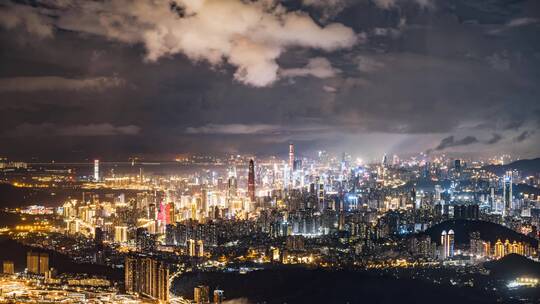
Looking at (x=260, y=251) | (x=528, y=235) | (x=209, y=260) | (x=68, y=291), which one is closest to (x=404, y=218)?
(x=528, y=235)

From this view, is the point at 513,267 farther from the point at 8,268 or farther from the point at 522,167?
the point at 522,167

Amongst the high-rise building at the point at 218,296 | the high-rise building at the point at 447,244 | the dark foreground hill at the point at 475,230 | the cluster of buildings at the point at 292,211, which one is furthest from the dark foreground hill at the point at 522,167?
the high-rise building at the point at 218,296

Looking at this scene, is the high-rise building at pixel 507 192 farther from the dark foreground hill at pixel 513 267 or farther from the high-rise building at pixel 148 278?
the high-rise building at pixel 148 278

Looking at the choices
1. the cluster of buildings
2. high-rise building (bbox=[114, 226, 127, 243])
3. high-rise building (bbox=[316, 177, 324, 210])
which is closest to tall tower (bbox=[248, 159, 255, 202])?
the cluster of buildings

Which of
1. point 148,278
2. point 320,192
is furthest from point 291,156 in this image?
point 148,278

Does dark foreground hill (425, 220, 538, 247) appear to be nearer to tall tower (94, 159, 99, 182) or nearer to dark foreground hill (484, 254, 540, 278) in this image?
dark foreground hill (484, 254, 540, 278)
